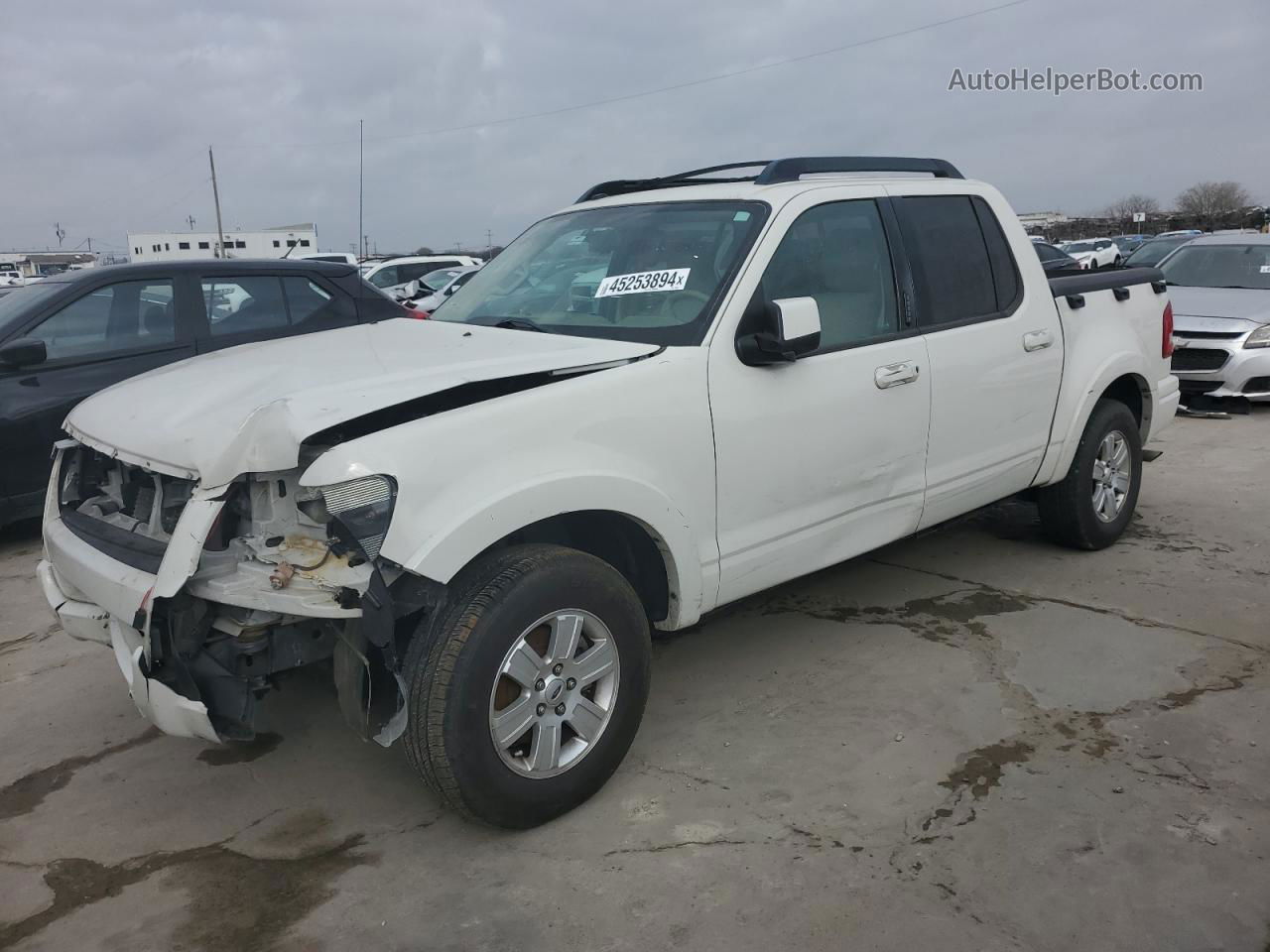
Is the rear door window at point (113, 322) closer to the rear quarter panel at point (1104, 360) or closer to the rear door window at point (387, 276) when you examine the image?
the rear quarter panel at point (1104, 360)

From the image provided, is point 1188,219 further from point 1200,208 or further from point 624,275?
point 624,275

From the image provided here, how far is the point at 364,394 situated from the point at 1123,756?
2686 millimetres

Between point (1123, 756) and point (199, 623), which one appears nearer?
point (199, 623)

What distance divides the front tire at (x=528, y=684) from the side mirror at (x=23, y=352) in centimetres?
440

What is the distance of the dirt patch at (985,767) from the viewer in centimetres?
320

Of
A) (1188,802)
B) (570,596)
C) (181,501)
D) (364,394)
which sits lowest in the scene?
(1188,802)

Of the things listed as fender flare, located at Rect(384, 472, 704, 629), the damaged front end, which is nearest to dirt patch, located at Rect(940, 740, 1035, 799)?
fender flare, located at Rect(384, 472, 704, 629)

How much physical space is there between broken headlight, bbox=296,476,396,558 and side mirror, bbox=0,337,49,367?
428 centimetres

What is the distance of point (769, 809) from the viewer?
3.11m

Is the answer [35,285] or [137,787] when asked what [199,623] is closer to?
[137,787]

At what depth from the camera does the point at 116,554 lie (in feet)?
9.81

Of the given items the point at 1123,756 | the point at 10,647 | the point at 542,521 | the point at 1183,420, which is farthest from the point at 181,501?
the point at 1183,420

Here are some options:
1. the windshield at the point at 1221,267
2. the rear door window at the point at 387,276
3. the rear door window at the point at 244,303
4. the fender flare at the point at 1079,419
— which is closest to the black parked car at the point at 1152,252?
the windshield at the point at 1221,267

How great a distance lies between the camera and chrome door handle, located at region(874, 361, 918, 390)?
3799mm
